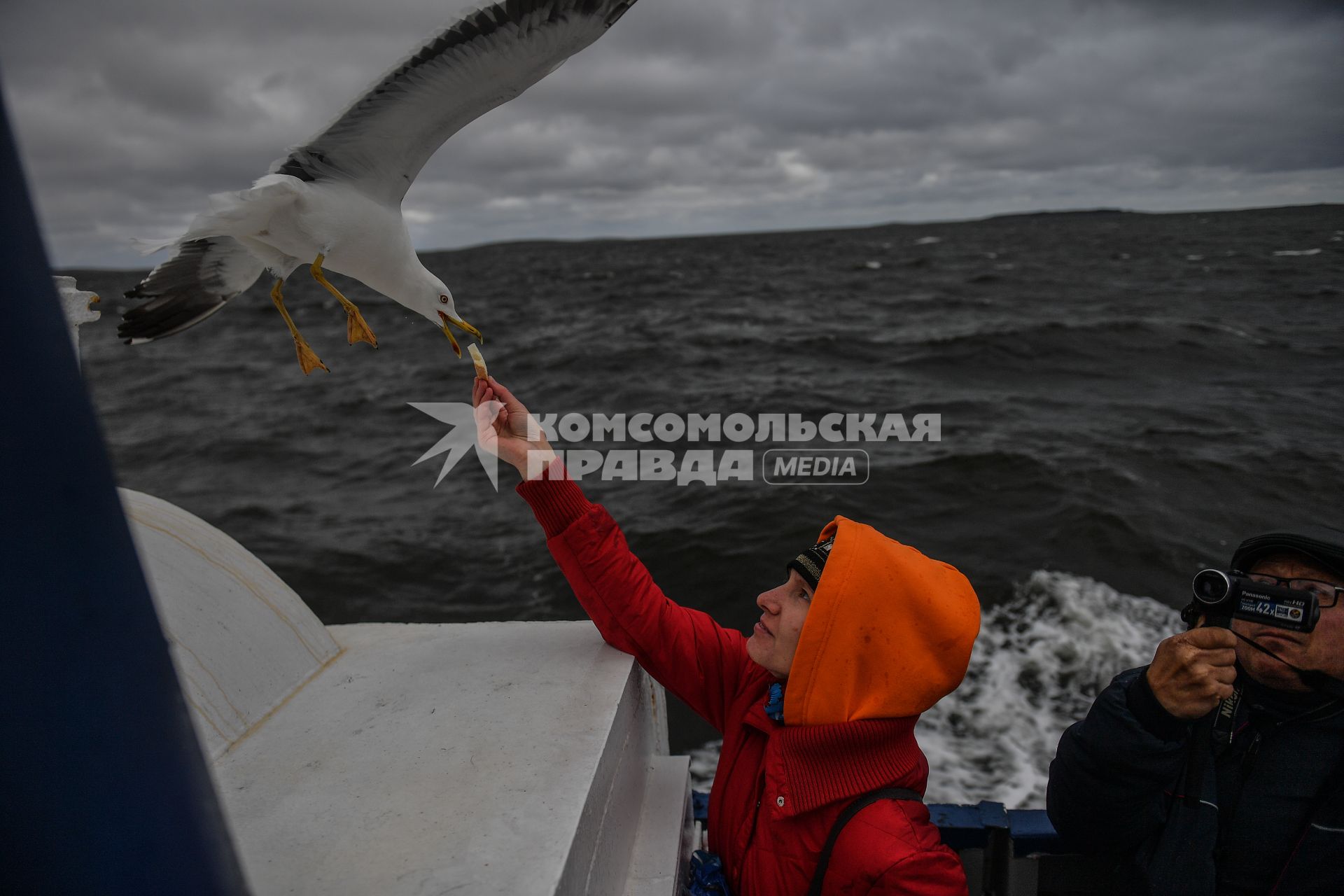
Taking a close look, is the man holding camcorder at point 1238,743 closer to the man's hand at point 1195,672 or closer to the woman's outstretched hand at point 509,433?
the man's hand at point 1195,672

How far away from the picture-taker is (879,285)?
25.5 m

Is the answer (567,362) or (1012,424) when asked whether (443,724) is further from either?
(567,362)

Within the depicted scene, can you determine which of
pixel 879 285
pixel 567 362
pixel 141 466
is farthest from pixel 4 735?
pixel 879 285

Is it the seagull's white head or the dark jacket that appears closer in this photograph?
the dark jacket

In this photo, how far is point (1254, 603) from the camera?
1.66 m

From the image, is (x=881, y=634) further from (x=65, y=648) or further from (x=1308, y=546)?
(x=65, y=648)

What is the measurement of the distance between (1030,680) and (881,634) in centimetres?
369

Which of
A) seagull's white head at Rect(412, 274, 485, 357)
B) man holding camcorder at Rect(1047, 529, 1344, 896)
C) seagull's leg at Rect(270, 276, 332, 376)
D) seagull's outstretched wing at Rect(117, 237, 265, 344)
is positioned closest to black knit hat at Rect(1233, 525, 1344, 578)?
man holding camcorder at Rect(1047, 529, 1344, 896)

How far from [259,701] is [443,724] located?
498 millimetres

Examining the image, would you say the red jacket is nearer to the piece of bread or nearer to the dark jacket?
the piece of bread

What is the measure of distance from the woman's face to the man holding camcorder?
2.25 feet

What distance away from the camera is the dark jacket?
1.67 m

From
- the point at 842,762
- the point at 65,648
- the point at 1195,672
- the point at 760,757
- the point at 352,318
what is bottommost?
the point at 760,757

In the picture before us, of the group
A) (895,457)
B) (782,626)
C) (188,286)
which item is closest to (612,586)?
(782,626)
